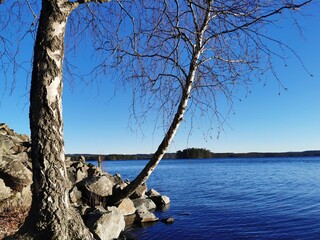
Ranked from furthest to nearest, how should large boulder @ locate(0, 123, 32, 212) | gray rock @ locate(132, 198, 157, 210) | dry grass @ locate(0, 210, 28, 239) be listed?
gray rock @ locate(132, 198, 157, 210), large boulder @ locate(0, 123, 32, 212), dry grass @ locate(0, 210, 28, 239)

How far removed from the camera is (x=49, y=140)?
4992mm

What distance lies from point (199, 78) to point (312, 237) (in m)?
7.98

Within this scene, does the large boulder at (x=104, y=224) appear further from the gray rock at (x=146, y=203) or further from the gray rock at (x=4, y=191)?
the gray rock at (x=146, y=203)

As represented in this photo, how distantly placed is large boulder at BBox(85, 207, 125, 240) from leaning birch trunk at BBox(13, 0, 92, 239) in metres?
A: 6.05

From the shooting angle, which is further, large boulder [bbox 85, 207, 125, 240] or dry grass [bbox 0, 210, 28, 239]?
large boulder [bbox 85, 207, 125, 240]

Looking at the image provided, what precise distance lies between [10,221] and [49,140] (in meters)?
5.33

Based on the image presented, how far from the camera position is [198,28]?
885 centimetres

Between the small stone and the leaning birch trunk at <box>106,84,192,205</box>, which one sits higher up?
the leaning birch trunk at <box>106,84,192,205</box>

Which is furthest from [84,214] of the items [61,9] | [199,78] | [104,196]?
[61,9]

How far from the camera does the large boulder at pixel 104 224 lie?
35.9 feet

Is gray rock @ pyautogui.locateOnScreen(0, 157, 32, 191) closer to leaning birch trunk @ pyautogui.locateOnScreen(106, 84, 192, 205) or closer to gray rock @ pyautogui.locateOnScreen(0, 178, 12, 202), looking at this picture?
gray rock @ pyautogui.locateOnScreen(0, 178, 12, 202)

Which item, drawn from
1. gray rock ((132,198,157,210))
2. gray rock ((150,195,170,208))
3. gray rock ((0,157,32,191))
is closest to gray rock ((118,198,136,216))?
gray rock ((132,198,157,210))

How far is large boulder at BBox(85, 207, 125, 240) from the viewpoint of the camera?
10.9 m

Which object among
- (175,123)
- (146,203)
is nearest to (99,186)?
(146,203)
